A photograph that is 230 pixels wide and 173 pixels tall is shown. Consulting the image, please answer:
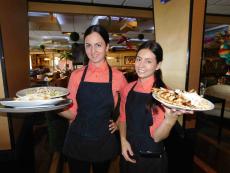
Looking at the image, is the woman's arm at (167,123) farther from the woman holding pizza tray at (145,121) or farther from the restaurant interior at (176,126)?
the restaurant interior at (176,126)

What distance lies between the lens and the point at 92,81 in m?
1.30

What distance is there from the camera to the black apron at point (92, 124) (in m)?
1.27

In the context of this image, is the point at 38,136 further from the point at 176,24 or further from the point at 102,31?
the point at 176,24

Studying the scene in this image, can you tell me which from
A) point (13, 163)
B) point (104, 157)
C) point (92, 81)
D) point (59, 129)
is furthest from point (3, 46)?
point (104, 157)

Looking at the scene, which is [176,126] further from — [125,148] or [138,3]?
[138,3]

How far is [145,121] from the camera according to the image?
1.20 metres

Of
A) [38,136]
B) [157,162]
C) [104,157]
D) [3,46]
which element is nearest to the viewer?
[157,162]

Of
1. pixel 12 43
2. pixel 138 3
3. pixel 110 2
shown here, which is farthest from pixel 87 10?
pixel 12 43

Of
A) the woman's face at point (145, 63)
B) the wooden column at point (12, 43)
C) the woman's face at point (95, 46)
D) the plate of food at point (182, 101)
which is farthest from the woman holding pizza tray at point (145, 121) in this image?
the wooden column at point (12, 43)

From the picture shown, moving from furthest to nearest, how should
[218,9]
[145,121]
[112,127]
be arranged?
[218,9] < [112,127] < [145,121]

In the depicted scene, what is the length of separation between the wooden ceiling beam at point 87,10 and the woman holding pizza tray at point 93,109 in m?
3.71

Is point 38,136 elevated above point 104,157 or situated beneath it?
situated beneath

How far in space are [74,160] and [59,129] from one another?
2.88 feet

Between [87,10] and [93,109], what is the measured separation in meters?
3.97
